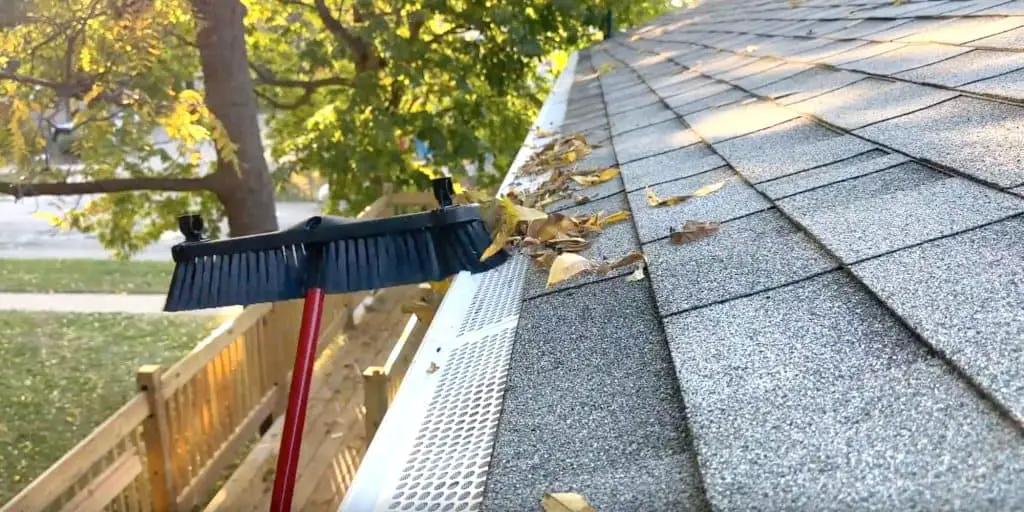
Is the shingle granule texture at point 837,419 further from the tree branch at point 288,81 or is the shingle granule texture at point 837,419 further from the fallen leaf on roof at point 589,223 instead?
the tree branch at point 288,81

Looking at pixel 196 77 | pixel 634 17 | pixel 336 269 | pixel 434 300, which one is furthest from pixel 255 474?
pixel 634 17

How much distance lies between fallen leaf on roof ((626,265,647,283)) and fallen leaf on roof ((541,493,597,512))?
700 millimetres

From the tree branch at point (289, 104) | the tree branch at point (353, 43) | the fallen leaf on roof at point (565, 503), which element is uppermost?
the tree branch at point (353, 43)

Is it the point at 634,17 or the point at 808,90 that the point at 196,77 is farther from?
the point at 808,90

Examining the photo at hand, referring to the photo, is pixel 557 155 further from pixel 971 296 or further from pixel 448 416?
pixel 971 296

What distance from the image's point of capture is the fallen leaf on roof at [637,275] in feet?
4.99

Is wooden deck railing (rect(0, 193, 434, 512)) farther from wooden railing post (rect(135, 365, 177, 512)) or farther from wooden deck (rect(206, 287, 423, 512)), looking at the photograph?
wooden deck (rect(206, 287, 423, 512))

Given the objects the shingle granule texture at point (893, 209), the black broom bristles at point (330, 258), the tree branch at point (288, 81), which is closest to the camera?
the shingle granule texture at point (893, 209)

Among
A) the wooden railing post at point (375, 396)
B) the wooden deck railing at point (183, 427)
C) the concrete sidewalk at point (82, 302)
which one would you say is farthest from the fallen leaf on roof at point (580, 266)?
the concrete sidewalk at point (82, 302)

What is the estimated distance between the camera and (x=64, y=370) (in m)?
10.9

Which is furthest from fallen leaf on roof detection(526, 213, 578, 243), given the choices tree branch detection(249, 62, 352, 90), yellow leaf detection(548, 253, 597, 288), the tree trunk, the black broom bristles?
tree branch detection(249, 62, 352, 90)

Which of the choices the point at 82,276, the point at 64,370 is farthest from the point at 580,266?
the point at 82,276

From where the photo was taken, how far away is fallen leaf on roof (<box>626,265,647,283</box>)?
152 centimetres

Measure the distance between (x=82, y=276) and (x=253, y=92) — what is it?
9.82m
